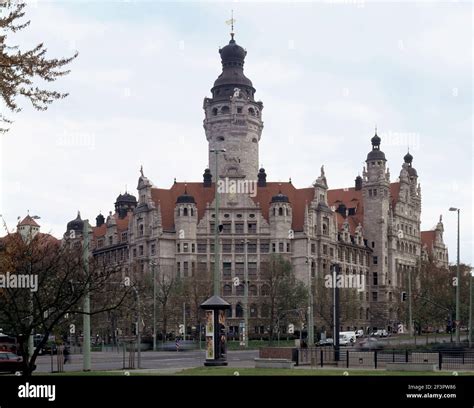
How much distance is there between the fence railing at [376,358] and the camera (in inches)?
1538

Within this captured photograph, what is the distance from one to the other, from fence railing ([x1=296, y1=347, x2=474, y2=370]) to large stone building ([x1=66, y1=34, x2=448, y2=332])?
59.9 m

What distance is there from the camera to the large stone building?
12050 centimetres

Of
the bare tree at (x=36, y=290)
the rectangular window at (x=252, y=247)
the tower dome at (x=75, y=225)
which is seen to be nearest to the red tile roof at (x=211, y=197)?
the rectangular window at (x=252, y=247)

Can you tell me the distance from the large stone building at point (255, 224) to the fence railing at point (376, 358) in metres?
59.9

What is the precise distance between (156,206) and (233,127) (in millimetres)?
21381

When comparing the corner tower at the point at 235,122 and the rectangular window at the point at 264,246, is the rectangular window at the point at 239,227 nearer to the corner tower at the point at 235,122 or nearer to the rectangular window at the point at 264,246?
the rectangular window at the point at 264,246

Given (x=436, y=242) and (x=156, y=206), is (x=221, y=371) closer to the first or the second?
(x=156, y=206)

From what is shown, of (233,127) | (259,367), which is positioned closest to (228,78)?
(233,127)

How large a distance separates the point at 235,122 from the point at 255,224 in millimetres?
22156

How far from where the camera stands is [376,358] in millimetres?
39250

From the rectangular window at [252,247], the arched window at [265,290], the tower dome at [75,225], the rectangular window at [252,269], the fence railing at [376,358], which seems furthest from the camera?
the tower dome at [75,225]

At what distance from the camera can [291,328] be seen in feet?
347

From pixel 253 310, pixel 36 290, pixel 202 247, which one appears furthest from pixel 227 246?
pixel 36 290

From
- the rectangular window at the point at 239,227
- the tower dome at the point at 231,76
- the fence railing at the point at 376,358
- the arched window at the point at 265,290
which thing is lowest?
the fence railing at the point at 376,358
